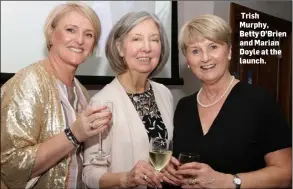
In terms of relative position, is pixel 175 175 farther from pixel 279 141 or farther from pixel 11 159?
pixel 11 159

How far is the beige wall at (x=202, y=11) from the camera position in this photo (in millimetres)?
978

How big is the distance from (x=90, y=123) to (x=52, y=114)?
109 mm

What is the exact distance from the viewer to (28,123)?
0.76 m

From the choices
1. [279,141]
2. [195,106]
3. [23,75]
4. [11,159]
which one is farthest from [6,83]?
[279,141]

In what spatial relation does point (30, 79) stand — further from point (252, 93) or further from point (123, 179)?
point (252, 93)

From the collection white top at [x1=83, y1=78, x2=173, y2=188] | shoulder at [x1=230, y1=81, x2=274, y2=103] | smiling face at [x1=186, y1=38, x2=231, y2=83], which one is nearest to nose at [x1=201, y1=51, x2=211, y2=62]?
smiling face at [x1=186, y1=38, x2=231, y2=83]

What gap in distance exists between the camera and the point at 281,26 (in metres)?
0.99

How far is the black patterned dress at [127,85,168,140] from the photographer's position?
90 centimetres

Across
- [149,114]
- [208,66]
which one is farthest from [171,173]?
[208,66]

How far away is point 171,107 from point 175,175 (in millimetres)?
219

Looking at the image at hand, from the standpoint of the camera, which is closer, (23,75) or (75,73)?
(23,75)

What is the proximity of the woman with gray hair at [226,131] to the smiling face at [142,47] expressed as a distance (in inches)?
3.0

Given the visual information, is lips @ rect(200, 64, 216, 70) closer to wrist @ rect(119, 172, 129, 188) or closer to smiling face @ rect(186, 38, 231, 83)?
smiling face @ rect(186, 38, 231, 83)

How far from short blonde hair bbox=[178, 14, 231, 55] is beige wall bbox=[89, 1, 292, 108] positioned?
13cm
